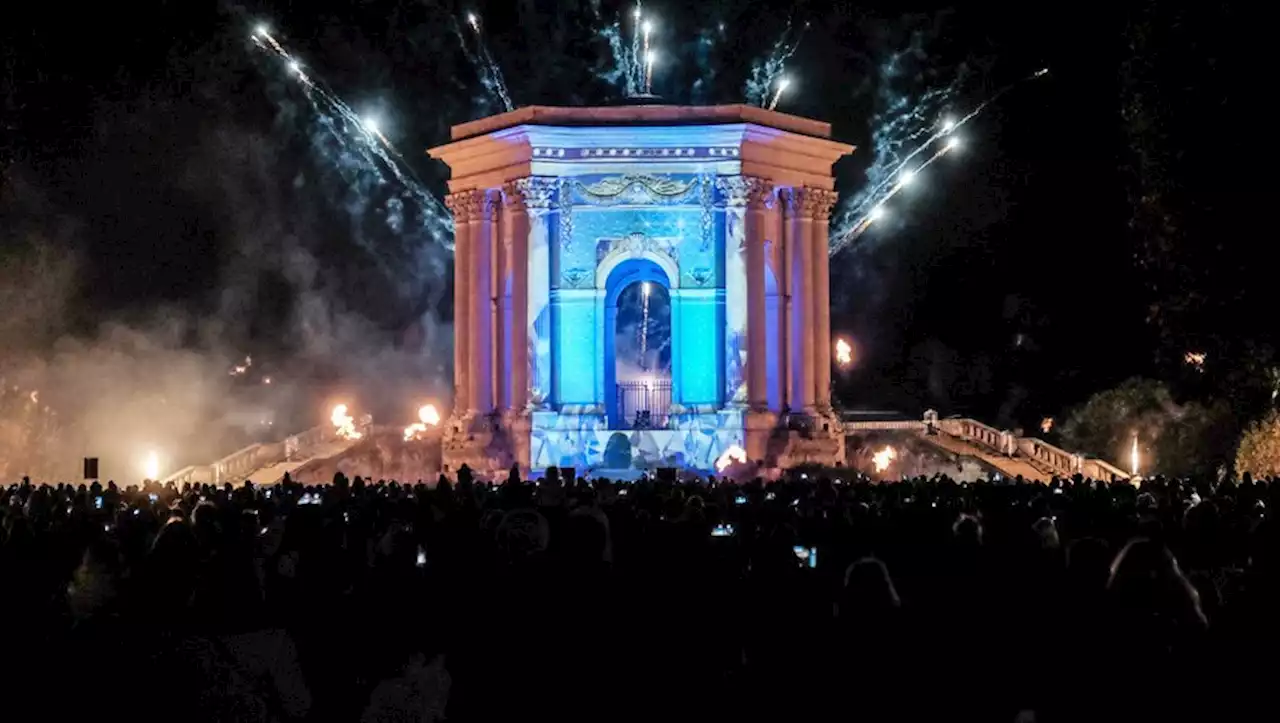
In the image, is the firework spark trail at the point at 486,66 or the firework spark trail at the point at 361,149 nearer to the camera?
the firework spark trail at the point at 486,66

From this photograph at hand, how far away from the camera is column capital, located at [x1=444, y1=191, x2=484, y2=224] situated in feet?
164

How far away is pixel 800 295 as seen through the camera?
164ft

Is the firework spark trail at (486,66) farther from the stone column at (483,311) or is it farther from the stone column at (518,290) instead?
the stone column at (518,290)

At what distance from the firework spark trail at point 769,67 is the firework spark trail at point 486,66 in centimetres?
1046

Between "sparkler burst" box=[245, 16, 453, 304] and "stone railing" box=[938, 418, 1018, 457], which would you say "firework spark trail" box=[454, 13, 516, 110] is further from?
"stone railing" box=[938, 418, 1018, 457]

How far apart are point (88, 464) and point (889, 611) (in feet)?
85.7

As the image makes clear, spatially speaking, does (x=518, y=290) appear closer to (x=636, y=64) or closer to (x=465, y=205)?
(x=465, y=205)

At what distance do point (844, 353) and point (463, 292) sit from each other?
23.0m

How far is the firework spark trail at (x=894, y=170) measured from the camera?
6750cm

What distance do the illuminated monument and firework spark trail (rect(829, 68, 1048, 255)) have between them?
784 inches

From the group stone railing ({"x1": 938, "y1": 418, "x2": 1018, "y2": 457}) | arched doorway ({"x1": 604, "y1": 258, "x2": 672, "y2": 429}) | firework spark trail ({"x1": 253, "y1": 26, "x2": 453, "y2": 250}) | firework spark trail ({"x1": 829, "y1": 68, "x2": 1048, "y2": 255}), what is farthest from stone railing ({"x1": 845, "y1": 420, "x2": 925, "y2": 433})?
firework spark trail ({"x1": 253, "y1": 26, "x2": 453, "y2": 250})

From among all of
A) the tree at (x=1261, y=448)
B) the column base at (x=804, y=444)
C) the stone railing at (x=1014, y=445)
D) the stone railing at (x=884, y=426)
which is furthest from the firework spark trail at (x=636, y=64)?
the tree at (x=1261, y=448)

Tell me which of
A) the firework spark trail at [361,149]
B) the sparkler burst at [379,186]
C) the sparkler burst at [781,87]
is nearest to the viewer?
the sparkler burst at [781,87]

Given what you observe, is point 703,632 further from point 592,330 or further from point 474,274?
Result: point 474,274
